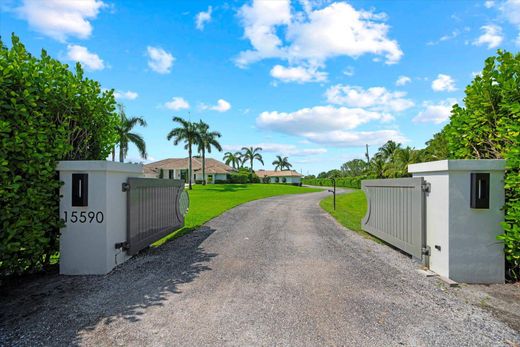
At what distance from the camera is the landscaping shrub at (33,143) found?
3.74m

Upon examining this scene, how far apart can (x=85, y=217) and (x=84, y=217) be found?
0.02 meters

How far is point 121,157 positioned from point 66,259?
2964 cm

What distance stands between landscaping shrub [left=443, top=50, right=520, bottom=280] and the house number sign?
6.77 meters

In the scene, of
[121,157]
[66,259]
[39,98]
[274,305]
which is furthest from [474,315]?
[121,157]

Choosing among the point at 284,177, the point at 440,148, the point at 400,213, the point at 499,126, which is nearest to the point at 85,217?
the point at 400,213

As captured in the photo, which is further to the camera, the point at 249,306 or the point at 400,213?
the point at 400,213

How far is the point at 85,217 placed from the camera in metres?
4.71

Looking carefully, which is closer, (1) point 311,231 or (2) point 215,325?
(2) point 215,325

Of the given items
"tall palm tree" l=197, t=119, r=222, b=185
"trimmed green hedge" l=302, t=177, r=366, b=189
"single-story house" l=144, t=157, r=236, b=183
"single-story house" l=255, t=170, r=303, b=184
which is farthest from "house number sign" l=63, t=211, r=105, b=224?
"single-story house" l=255, t=170, r=303, b=184

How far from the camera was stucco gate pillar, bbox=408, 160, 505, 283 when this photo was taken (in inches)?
173

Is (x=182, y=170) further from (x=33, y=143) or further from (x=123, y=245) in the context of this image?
(x=33, y=143)

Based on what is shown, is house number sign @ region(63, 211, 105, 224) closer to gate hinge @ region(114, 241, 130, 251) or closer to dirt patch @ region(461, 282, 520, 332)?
gate hinge @ region(114, 241, 130, 251)

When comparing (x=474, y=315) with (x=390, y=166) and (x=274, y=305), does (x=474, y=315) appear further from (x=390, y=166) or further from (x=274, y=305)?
(x=390, y=166)

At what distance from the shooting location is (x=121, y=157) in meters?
31.2
